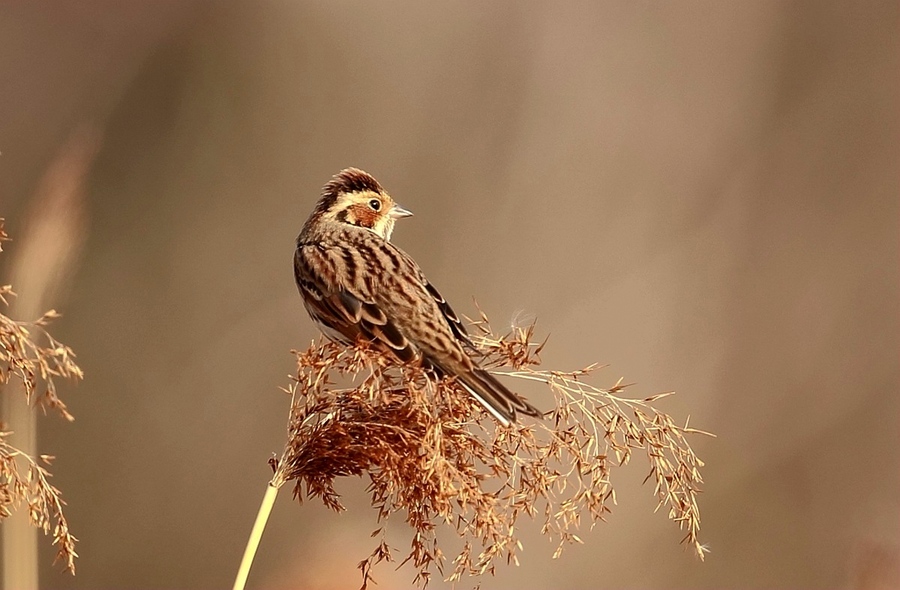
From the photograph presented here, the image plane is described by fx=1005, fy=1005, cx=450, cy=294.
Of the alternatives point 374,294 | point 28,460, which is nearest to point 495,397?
point 374,294

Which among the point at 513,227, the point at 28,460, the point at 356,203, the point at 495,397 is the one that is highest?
the point at 513,227

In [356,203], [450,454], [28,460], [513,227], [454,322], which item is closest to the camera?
[28,460]

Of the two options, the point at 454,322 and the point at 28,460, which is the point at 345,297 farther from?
the point at 28,460

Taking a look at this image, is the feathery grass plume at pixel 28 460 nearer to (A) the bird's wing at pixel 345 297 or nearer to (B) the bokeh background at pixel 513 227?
(A) the bird's wing at pixel 345 297

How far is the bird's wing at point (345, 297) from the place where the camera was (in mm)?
2838

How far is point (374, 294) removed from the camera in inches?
120

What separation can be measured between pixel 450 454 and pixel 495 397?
0.22m

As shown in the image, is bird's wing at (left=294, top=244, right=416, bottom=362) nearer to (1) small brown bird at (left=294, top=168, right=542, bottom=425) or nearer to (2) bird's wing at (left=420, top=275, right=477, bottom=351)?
(1) small brown bird at (left=294, top=168, right=542, bottom=425)

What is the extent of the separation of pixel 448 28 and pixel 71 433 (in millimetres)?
3906

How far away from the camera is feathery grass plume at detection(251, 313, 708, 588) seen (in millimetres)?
2043

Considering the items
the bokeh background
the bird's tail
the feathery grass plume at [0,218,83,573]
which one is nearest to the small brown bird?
the bird's tail

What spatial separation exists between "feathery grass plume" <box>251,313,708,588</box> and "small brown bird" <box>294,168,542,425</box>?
10 cm

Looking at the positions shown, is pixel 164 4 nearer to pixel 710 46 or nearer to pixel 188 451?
pixel 188 451

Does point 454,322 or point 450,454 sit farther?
point 454,322
